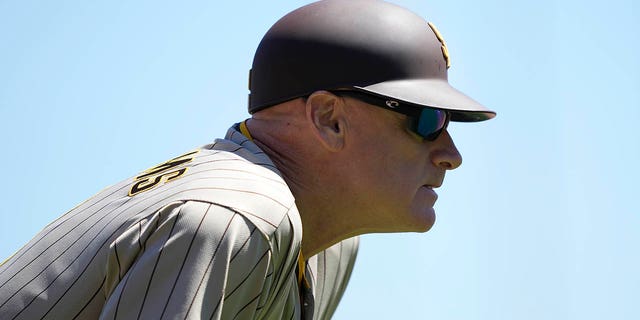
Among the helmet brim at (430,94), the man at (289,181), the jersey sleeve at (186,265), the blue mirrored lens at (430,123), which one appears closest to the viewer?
the jersey sleeve at (186,265)

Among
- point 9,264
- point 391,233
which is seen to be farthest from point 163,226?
point 391,233

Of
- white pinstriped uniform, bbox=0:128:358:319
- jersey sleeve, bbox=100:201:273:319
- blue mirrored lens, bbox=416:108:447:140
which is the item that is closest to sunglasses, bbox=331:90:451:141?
blue mirrored lens, bbox=416:108:447:140

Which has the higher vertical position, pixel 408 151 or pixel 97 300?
pixel 408 151

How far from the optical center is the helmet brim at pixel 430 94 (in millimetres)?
5703

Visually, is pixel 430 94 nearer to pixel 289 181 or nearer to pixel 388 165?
pixel 388 165

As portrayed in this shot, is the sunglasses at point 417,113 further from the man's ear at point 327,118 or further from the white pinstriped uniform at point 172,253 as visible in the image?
the white pinstriped uniform at point 172,253

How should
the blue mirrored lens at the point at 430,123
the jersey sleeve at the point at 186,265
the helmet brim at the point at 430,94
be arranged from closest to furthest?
1. the jersey sleeve at the point at 186,265
2. the helmet brim at the point at 430,94
3. the blue mirrored lens at the point at 430,123

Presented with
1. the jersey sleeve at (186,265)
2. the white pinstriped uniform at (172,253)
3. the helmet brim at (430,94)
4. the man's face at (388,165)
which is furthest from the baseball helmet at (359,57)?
the jersey sleeve at (186,265)

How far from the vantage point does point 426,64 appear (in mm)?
5887

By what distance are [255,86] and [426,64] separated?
91cm

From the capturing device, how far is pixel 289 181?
19.0 feet

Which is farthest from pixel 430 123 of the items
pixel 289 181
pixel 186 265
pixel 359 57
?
pixel 186 265

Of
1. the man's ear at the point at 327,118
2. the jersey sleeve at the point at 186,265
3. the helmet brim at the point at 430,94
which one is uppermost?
the helmet brim at the point at 430,94

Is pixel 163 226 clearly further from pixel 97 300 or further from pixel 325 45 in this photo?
pixel 325 45
